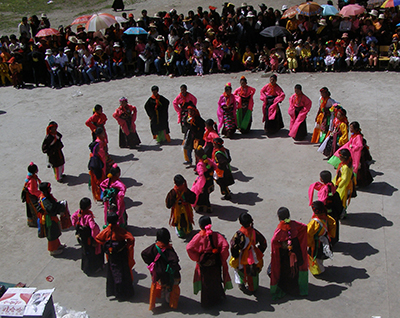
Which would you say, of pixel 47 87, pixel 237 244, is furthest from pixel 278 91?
pixel 47 87

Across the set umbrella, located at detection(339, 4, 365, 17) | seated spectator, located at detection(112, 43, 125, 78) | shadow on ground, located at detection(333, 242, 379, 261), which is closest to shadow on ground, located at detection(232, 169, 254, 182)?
shadow on ground, located at detection(333, 242, 379, 261)

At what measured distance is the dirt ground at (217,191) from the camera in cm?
652

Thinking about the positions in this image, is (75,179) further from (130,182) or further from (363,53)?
(363,53)

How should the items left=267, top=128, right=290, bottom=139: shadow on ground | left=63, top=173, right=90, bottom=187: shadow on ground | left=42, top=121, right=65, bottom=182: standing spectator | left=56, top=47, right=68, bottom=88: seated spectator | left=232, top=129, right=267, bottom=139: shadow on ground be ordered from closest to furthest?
left=42, top=121, right=65, bottom=182: standing spectator → left=63, top=173, right=90, bottom=187: shadow on ground → left=267, top=128, right=290, bottom=139: shadow on ground → left=232, top=129, right=267, bottom=139: shadow on ground → left=56, top=47, right=68, bottom=88: seated spectator

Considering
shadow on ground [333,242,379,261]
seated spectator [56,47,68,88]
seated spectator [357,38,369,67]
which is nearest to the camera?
shadow on ground [333,242,379,261]

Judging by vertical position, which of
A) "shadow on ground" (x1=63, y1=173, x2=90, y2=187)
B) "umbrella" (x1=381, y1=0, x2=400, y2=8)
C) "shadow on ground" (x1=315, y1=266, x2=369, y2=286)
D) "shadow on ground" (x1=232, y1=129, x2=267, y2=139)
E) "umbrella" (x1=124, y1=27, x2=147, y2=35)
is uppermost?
"umbrella" (x1=381, y1=0, x2=400, y2=8)

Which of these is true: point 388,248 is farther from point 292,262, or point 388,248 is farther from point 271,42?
point 271,42

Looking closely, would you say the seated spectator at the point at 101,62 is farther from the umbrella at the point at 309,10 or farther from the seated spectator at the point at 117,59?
the umbrella at the point at 309,10

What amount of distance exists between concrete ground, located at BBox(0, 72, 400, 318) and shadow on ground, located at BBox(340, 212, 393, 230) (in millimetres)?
32

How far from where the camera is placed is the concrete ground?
6.52m

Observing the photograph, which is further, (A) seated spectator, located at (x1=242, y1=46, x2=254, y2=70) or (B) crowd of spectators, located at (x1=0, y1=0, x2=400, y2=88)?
(A) seated spectator, located at (x1=242, y1=46, x2=254, y2=70)

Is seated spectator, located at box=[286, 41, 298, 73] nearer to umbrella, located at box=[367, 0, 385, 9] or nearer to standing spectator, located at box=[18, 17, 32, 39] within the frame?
umbrella, located at box=[367, 0, 385, 9]

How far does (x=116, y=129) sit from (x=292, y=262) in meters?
7.96

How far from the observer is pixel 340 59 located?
1556 cm
